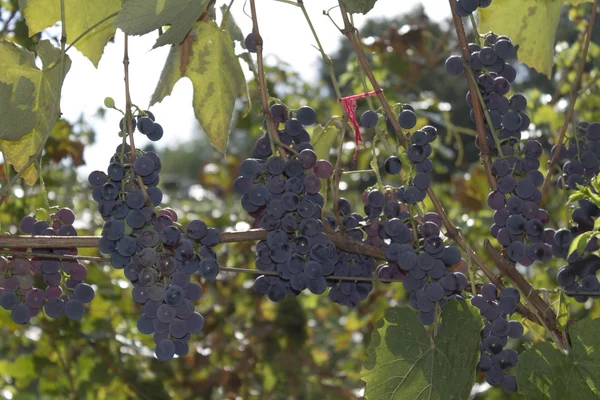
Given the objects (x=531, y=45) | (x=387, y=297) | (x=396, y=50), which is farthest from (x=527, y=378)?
(x=396, y=50)

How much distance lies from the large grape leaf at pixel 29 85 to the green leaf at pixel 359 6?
0.96ft

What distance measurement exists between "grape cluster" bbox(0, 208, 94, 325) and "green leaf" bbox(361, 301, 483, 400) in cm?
30

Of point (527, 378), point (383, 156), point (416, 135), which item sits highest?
point (383, 156)

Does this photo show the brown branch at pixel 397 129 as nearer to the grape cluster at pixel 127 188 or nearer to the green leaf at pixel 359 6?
the green leaf at pixel 359 6

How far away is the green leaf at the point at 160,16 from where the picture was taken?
66 cm

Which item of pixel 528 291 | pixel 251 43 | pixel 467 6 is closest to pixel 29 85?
pixel 251 43

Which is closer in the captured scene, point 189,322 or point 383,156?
point 189,322

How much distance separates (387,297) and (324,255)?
4.05 ft

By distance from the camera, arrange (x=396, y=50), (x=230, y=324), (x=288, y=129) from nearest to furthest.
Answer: (x=288, y=129), (x=230, y=324), (x=396, y=50)

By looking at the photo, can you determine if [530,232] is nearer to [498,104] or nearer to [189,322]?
[498,104]

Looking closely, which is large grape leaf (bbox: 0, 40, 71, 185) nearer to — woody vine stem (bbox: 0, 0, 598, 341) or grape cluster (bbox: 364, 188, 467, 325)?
woody vine stem (bbox: 0, 0, 598, 341)

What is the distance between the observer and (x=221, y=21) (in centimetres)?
82

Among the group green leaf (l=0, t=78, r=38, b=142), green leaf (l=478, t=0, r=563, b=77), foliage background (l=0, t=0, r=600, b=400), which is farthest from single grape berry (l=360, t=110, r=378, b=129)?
foliage background (l=0, t=0, r=600, b=400)

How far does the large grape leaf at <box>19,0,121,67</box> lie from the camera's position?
812 millimetres
